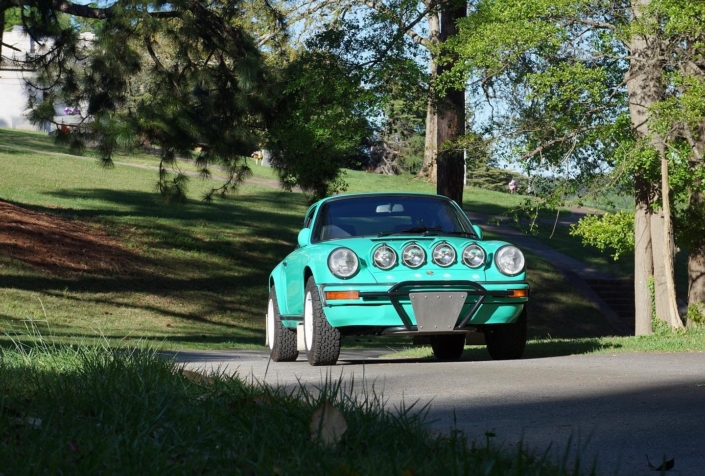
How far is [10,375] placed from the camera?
6191mm

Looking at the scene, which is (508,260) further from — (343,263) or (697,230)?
(697,230)

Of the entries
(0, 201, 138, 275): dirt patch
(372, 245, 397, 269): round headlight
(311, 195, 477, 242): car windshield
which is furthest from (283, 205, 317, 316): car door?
(0, 201, 138, 275): dirt patch

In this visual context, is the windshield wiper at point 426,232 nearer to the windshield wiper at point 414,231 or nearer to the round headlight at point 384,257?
the windshield wiper at point 414,231

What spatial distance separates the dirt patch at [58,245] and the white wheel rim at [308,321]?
46.4ft

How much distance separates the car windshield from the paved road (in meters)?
1.39

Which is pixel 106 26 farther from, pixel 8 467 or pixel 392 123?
pixel 8 467

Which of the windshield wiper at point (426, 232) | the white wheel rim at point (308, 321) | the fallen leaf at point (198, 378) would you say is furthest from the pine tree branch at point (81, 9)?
the fallen leaf at point (198, 378)

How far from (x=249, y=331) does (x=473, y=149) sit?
601 cm

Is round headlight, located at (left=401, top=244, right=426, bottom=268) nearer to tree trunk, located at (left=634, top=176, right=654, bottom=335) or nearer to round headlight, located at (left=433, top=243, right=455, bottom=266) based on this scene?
round headlight, located at (left=433, top=243, right=455, bottom=266)

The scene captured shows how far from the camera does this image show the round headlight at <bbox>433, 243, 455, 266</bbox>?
9.03 m

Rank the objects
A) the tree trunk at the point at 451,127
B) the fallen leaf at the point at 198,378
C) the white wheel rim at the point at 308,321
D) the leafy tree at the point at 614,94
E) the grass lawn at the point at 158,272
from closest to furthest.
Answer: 1. the fallen leaf at the point at 198,378
2. the white wheel rim at the point at 308,321
3. the leafy tree at the point at 614,94
4. the grass lawn at the point at 158,272
5. the tree trunk at the point at 451,127

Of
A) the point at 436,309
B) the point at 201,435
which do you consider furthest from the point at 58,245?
the point at 201,435

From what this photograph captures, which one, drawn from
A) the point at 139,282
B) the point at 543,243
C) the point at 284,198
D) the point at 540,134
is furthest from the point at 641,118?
the point at 284,198

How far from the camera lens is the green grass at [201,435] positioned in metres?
3.62
